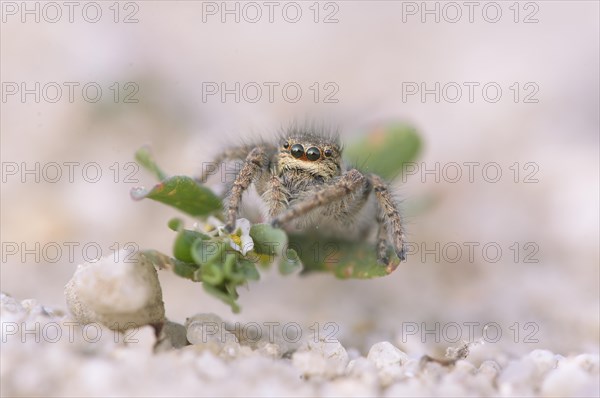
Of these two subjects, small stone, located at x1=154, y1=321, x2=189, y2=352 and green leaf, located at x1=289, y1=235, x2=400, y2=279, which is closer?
small stone, located at x1=154, y1=321, x2=189, y2=352

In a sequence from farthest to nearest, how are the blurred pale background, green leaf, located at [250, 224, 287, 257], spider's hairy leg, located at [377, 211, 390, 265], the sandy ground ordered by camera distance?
the blurred pale background
spider's hairy leg, located at [377, 211, 390, 265]
green leaf, located at [250, 224, 287, 257]
the sandy ground

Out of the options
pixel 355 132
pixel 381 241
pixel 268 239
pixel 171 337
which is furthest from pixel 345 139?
pixel 171 337

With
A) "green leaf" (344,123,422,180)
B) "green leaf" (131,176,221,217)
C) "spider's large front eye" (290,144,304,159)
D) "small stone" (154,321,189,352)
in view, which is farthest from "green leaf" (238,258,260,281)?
"green leaf" (344,123,422,180)

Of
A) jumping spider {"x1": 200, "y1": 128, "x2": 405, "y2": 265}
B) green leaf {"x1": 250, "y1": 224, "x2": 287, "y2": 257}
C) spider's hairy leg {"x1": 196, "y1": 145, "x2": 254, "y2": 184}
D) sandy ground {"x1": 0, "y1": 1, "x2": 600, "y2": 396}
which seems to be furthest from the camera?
spider's hairy leg {"x1": 196, "y1": 145, "x2": 254, "y2": 184}

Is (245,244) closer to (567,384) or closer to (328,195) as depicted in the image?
(328,195)

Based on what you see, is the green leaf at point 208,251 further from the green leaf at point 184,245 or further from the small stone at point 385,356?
the small stone at point 385,356

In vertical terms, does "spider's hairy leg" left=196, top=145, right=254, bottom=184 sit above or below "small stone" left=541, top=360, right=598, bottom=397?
above

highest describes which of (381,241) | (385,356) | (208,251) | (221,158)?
(221,158)

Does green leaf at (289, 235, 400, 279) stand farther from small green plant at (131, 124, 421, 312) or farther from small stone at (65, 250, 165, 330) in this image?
small stone at (65, 250, 165, 330)
